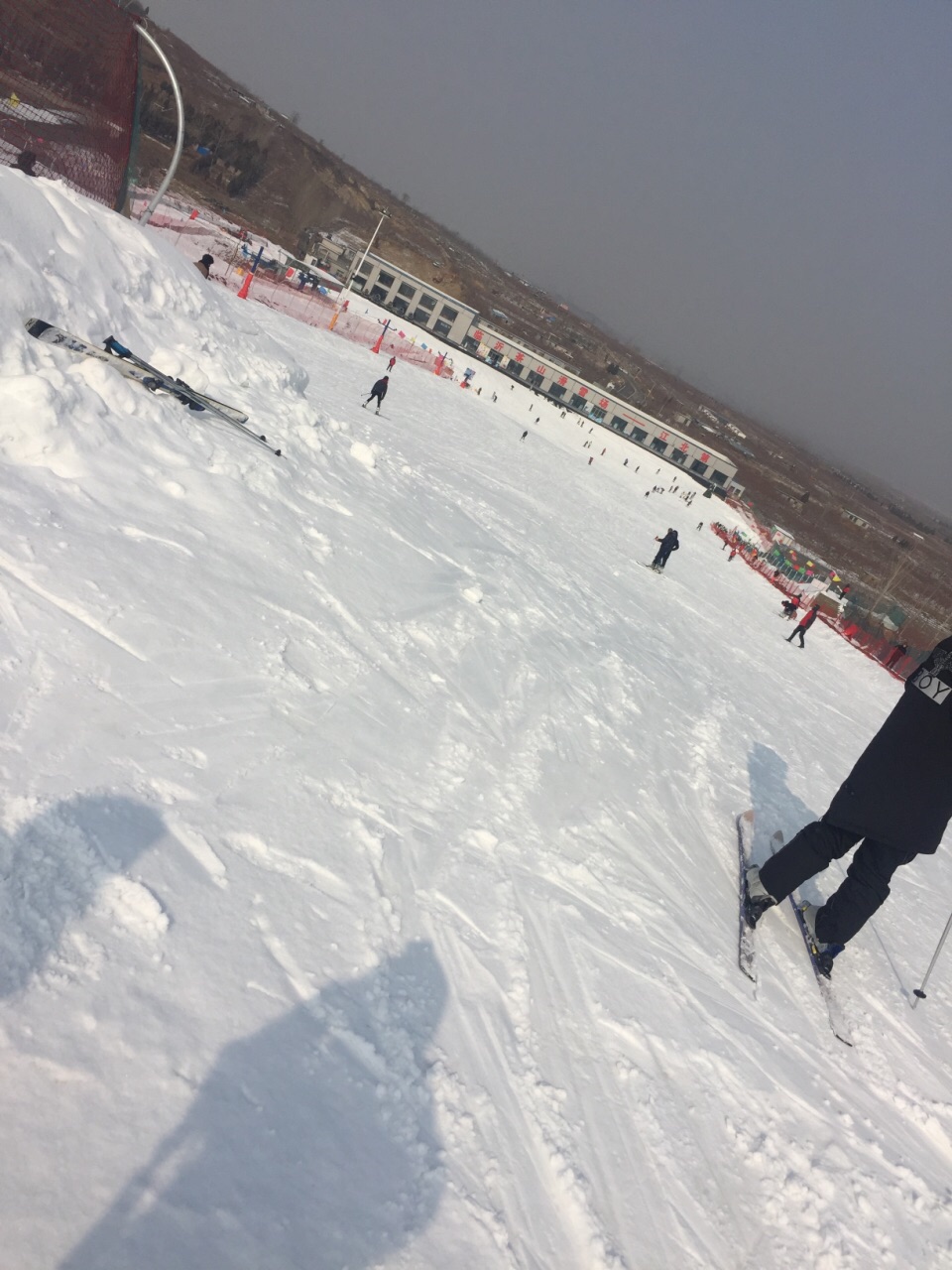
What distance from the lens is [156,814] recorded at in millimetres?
3105

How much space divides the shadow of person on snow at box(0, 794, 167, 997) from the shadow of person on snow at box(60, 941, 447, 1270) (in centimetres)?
66

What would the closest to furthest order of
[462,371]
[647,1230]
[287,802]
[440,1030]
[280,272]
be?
[647,1230], [440,1030], [287,802], [280,272], [462,371]

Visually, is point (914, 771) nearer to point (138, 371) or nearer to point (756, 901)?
point (756, 901)

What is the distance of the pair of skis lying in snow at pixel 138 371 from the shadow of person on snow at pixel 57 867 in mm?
4348

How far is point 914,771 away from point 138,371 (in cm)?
644

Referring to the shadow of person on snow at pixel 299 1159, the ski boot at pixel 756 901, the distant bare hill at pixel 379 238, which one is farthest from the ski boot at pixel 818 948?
the distant bare hill at pixel 379 238

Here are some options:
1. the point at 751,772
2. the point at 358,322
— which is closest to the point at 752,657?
the point at 751,772

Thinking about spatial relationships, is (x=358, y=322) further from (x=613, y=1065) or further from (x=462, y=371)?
(x=613, y=1065)

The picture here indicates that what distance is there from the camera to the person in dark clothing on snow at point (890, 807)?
4.09m

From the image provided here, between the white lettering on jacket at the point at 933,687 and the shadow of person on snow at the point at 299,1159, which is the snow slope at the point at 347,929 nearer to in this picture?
the shadow of person on snow at the point at 299,1159

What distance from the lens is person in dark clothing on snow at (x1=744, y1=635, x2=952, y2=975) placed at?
4090mm

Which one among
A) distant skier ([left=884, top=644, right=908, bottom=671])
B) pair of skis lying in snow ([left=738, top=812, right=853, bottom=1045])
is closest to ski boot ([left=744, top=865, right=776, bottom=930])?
pair of skis lying in snow ([left=738, top=812, right=853, bottom=1045])

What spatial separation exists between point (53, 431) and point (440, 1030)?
4.38 m

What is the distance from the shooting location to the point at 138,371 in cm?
644
